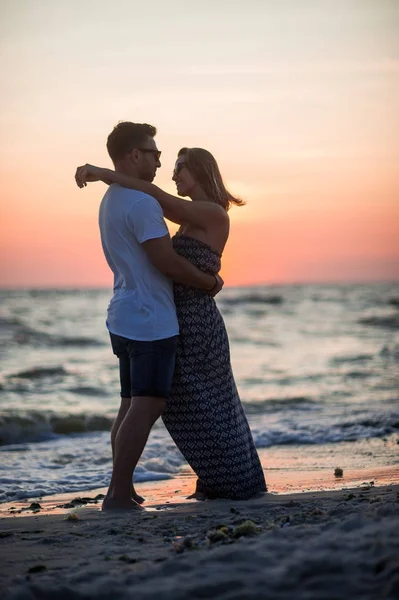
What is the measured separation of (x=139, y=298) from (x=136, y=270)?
0.54 ft

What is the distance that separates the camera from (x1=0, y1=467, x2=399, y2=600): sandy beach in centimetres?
266

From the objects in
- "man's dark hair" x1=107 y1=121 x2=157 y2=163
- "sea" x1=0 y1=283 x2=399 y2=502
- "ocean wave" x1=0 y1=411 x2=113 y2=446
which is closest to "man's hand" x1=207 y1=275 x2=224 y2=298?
"man's dark hair" x1=107 y1=121 x2=157 y2=163

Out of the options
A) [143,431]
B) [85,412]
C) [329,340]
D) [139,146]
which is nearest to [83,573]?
[143,431]

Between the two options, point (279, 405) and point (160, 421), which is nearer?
point (160, 421)

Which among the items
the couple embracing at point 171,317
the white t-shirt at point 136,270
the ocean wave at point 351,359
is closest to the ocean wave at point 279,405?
the ocean wave at point 351,359

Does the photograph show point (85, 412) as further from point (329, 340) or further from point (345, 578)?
point (329, 340)

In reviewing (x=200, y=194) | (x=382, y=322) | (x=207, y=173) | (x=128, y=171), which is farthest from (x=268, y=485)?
(x=382, y=322)

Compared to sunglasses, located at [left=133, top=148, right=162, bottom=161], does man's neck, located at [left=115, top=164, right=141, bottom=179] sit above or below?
below

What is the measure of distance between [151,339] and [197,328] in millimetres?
430

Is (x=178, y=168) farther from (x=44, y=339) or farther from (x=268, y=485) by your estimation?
(x=44, y=339)

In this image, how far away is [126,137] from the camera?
4629 mm

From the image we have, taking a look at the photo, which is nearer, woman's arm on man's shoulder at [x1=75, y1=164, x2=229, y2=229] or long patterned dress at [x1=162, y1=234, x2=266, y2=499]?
Answer: woman's arm on man's shoulder at [x1=75, y1=164, x2=229, y2=229]

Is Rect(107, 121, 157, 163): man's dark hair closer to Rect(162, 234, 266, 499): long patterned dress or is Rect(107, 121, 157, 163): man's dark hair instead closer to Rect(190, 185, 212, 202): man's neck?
Rect(190, 185, 212, 202): man's neck

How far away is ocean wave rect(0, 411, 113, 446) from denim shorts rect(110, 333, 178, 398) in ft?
15.1
